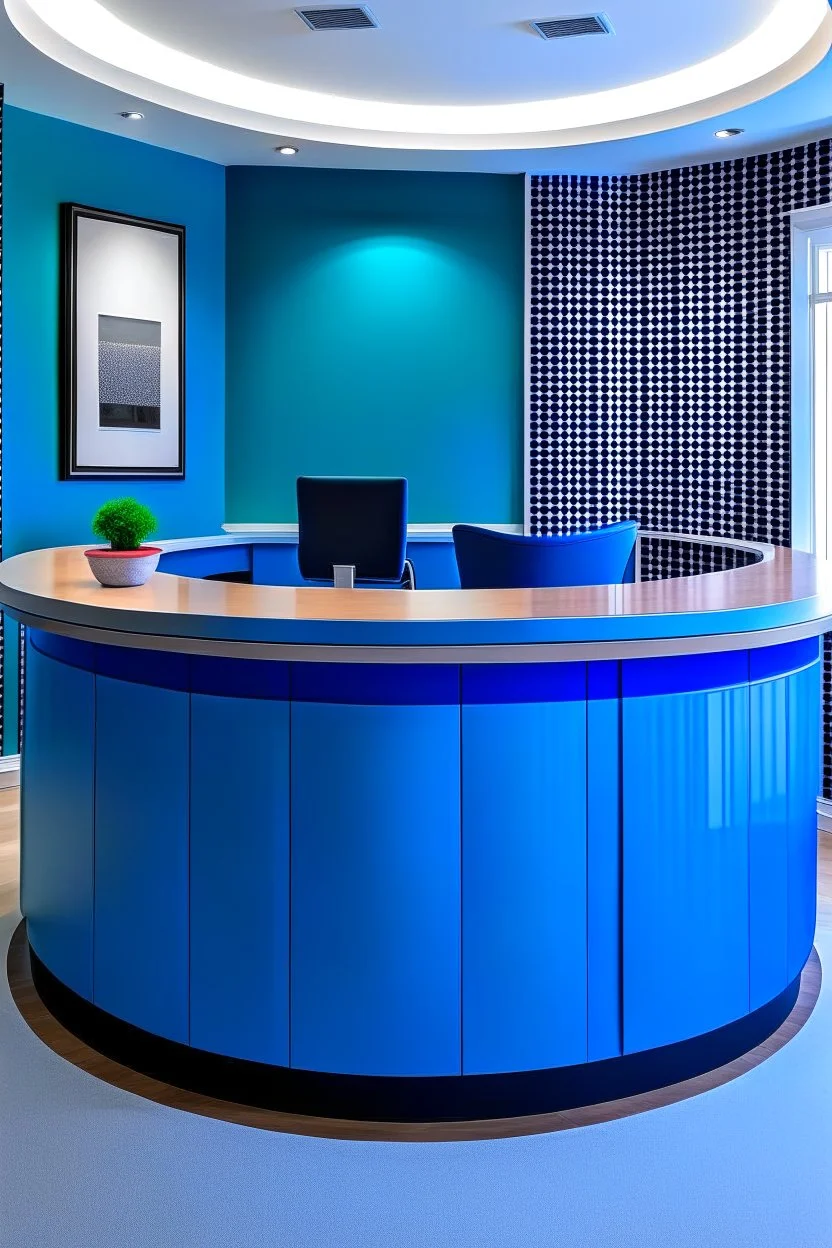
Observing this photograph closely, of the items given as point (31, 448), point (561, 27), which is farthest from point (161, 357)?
point (561, 27)

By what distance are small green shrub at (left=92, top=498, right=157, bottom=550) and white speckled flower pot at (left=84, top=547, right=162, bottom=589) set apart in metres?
0.06

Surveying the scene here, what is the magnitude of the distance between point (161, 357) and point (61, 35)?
156cm

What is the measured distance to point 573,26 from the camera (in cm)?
459

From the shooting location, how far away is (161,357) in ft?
19.0

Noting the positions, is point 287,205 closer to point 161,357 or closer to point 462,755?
point 161,357

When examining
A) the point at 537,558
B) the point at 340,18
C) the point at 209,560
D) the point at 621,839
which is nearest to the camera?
the point at 621,839

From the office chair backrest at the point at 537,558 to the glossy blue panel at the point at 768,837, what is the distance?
94cm

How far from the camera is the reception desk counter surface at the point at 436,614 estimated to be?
2.37 metres

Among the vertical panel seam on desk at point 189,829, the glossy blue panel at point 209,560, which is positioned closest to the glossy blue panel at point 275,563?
the glossy blue panel at point 209,560

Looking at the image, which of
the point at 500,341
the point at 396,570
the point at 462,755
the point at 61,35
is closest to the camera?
the point at 462,755

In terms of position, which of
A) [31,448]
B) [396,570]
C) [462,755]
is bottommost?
[462,755]

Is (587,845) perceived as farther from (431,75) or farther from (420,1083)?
(431,75)

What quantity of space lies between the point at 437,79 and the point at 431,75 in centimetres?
7

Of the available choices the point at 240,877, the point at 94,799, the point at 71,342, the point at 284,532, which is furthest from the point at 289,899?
the point at 284,532
